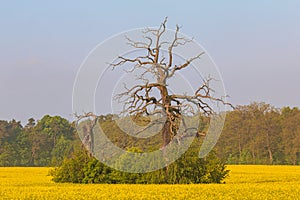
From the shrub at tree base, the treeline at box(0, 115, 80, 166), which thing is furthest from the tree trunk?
the treeline at box(0, 115, 80, 166)

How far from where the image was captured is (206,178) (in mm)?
28141

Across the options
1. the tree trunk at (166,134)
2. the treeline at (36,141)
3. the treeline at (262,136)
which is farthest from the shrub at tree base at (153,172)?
the treeline at (36,141)

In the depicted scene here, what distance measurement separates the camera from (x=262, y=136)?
74.6 metres

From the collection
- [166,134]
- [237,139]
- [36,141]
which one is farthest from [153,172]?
[36,141]

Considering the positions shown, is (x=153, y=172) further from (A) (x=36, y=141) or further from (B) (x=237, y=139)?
(A) (x=36, y=141)

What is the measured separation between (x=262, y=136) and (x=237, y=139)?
198 inches

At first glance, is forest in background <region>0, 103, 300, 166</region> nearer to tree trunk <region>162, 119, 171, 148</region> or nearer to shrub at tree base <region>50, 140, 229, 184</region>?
shrub at tree base <region>50, 140, 229, 184</region>

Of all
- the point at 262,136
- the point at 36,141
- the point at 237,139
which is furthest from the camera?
the point at 36,141

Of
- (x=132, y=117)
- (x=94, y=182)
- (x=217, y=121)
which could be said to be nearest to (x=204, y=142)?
(x=217, y=121)

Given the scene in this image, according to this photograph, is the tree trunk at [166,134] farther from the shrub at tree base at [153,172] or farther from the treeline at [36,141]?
the treeline at [36,141]

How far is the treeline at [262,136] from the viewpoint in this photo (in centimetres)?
7144

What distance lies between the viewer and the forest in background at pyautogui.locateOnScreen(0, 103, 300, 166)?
72.3 meters

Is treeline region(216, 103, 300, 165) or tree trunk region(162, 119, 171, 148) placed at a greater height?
treeline region(216, 103, 300, 165)

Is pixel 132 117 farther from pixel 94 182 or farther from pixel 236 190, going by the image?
pixel 236 190
